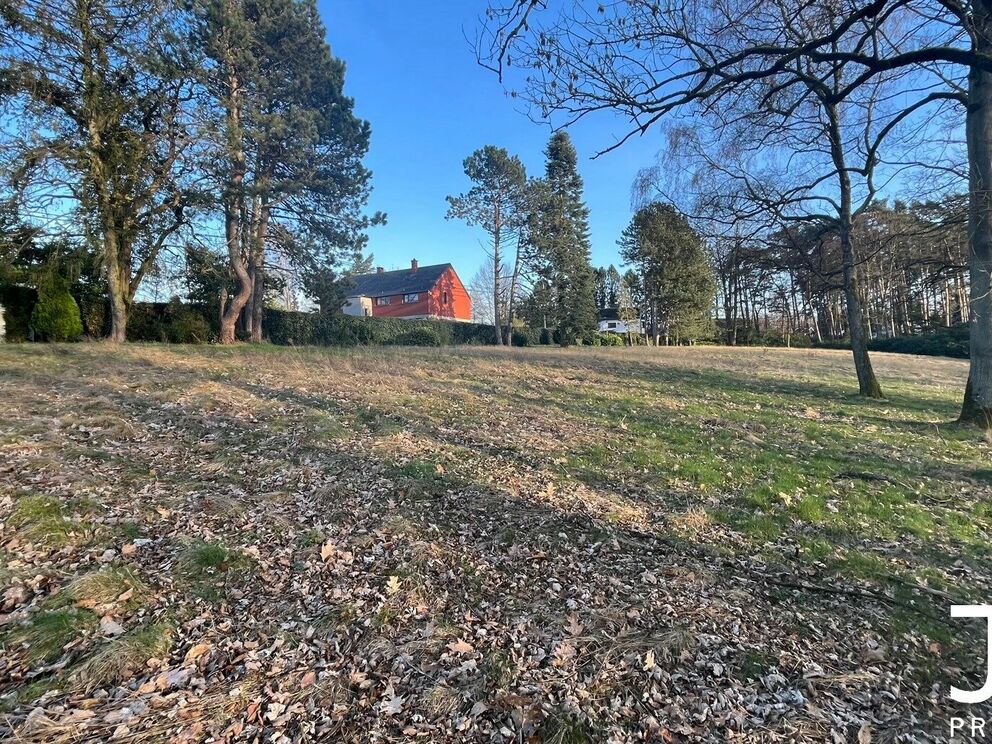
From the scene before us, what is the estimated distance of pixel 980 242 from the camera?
7.34m

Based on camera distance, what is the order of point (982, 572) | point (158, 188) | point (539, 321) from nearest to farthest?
1. point (982, 572)
2. point (158, 188)
3. point (539, 321)

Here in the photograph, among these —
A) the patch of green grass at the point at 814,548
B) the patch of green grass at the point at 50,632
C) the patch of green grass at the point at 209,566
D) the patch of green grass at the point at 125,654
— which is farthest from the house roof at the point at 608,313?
the patch of green grass at the point at 50,632

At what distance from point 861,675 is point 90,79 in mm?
17651

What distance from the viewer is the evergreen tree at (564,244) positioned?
30.5m

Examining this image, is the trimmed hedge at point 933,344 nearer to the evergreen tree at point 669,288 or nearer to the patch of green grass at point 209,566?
the evergreen tree at point 669,288

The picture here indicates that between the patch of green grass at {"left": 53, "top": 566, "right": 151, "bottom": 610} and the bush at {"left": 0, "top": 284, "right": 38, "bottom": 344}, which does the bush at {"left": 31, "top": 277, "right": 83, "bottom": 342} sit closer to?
the bush at {"left": 0, "top": 284, "right": 38, "bottom": 344}

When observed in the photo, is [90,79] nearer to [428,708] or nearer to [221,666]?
[221,666]

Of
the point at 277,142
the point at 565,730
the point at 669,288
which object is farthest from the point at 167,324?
the point at 669,288

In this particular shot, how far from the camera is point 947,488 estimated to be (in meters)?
5.66

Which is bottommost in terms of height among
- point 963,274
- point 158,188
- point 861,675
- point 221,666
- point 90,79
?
point 861,675

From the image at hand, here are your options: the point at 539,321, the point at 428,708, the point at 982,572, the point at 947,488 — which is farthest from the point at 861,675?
the point at 539,321

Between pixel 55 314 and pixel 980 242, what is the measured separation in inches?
819

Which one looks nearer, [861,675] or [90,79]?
[861,675]

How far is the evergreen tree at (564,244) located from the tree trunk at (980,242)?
2377cm
